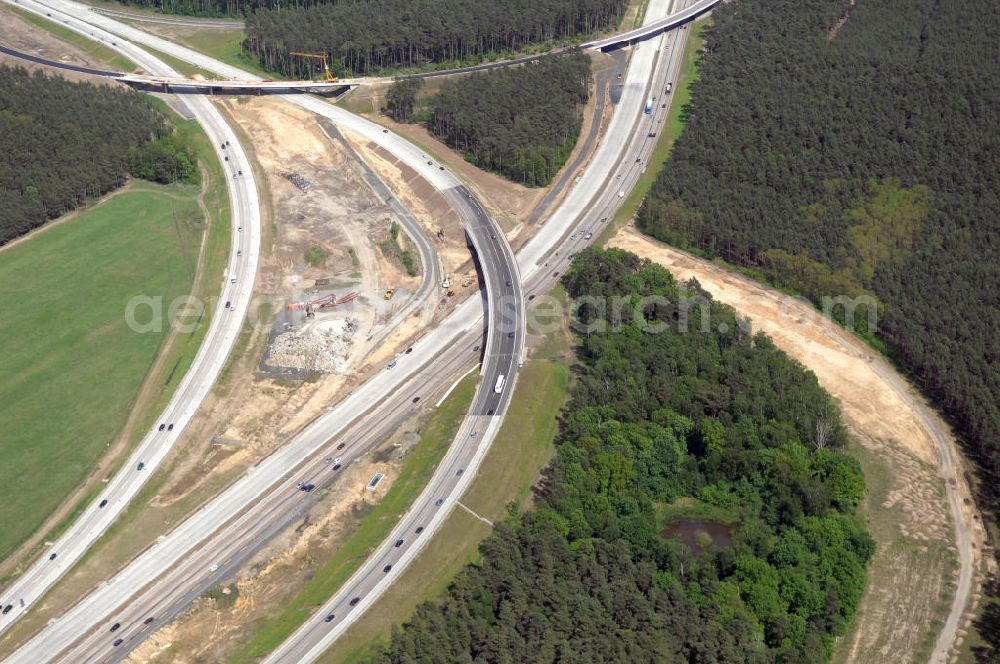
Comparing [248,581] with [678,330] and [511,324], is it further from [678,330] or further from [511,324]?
[678,330]

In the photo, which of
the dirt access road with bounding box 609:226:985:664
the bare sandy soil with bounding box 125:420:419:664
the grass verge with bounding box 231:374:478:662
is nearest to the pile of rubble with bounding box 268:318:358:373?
the grass verge with bounding box 231:374:478:662

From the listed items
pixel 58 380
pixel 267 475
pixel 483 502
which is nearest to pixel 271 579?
pixel 267 475

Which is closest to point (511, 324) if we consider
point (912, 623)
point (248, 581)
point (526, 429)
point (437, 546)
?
point (526, 429)

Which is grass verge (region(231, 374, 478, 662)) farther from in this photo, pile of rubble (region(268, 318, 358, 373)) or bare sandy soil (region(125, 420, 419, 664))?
pile of rubble (region(268, 318, 358, 373))

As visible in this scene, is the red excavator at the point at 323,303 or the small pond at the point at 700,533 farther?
the red excavator at the point at 323,303

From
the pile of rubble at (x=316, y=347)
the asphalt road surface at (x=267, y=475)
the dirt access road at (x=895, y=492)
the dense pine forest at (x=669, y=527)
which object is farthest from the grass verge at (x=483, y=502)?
the dirt access road at (x=895, y=492)

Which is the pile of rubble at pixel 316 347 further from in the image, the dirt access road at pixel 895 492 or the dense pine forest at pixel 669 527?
the dirt access road at pixel 895 492
